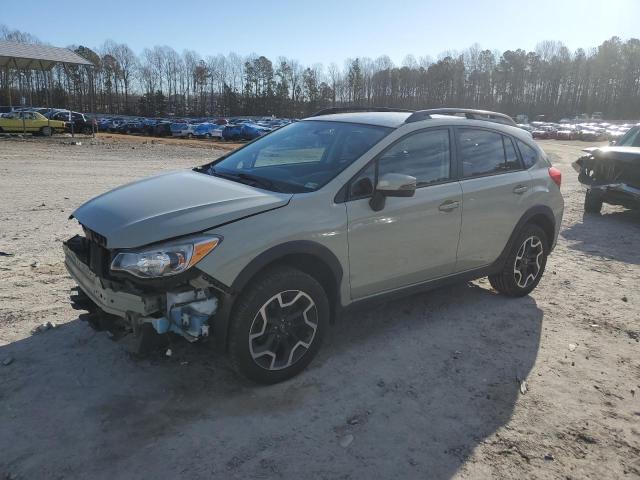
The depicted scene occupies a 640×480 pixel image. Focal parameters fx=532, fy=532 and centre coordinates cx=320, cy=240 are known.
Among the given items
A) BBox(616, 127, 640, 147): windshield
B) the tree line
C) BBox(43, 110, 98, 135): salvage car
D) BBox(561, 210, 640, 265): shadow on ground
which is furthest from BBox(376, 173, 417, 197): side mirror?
the tree line

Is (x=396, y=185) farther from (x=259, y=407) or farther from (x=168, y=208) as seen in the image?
(x=259, y=407)

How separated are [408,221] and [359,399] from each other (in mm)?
1440

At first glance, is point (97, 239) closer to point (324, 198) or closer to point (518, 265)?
point (324, 198)

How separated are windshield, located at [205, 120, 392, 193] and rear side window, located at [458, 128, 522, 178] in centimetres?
92

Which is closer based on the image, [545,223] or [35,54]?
[545,223]

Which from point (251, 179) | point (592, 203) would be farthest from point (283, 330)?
point (592, 203)

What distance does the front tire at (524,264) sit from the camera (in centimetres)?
534

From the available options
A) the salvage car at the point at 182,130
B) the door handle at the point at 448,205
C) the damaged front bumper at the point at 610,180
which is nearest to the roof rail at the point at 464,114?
the door handle at the point at 448,205

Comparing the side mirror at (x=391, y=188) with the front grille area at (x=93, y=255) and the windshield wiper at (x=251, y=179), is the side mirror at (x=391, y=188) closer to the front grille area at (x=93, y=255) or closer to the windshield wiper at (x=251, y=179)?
the windshield wiper at (x=251, y=179)

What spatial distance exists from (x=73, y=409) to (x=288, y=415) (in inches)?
53.3

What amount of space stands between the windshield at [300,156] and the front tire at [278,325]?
73 cm

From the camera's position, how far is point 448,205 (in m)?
4.52

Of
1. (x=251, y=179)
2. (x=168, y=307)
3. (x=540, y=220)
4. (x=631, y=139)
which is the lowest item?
(x=168, y=307)

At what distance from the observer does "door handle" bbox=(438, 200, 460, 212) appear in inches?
176
